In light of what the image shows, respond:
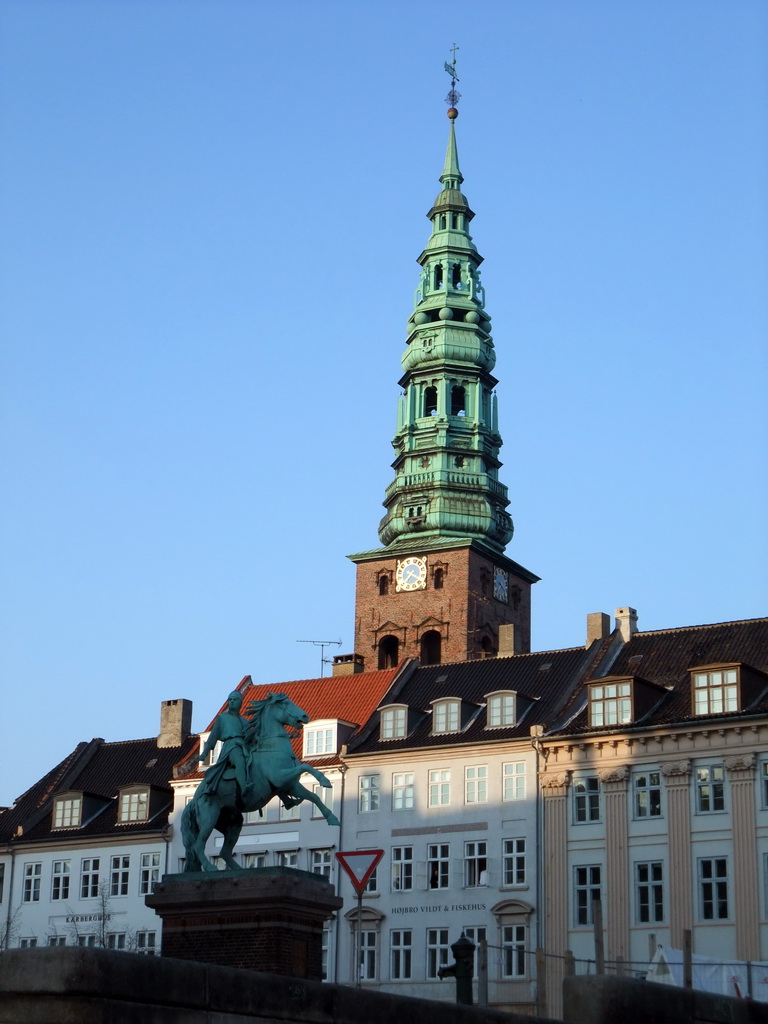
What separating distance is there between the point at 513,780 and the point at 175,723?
18114 mm

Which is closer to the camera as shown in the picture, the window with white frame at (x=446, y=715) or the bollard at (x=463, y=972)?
the bollard at (x=463, y=972)

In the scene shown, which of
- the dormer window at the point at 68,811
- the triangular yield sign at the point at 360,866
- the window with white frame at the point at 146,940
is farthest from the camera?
the dormer window at the point at 68,811

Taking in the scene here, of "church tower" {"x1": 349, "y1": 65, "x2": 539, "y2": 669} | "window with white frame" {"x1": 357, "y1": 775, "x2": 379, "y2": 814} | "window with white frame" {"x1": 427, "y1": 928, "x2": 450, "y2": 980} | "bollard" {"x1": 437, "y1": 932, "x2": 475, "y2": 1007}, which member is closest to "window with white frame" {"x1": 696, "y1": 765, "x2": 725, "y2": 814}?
"window with white frame" {"x1": 427, "y1": 928, "x2": 450, "y2": 980}

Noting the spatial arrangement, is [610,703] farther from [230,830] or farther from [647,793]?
[230,830]

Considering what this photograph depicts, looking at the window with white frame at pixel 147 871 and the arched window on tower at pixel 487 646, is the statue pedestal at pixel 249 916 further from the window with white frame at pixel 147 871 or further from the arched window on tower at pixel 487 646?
the arched window on tower at pixel 487 646

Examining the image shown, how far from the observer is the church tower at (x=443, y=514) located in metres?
89.6

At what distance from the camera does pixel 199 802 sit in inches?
1286

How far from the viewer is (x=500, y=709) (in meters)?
61.5

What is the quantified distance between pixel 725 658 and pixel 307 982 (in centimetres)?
4506

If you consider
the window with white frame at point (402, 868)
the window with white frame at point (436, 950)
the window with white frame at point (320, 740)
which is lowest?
the window with white frame at point (436, 950)

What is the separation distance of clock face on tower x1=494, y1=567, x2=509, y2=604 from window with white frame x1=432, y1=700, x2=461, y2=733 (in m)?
29.5

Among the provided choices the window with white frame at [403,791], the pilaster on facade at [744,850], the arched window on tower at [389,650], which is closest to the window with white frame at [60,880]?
the window with white frame at [403,791]

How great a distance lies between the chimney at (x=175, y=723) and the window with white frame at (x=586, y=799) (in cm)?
2007

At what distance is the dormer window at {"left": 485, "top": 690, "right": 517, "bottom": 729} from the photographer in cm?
6116
